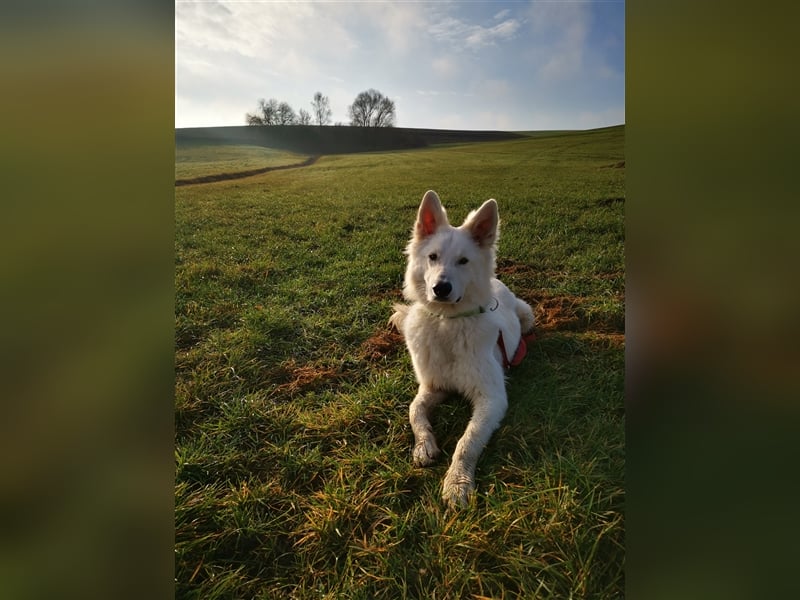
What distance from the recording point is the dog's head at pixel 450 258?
299 cm

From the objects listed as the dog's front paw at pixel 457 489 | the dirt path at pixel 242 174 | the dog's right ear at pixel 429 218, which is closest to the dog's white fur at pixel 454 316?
the dog's right ear at pixel 429 218

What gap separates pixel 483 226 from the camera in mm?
3248

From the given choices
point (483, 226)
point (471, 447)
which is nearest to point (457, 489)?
point (471, 447)

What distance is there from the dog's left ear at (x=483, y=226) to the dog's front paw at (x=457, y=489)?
1.77 meters

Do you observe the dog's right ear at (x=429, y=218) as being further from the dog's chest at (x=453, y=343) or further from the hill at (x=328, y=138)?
the hill at (x=328, y=138)

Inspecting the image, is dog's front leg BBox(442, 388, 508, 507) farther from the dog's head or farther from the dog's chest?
the dog's head

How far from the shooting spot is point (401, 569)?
1831 millimetres

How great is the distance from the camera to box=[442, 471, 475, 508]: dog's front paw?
2168 millimetres

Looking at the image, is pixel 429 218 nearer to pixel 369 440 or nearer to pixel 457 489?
pixel 369 440
